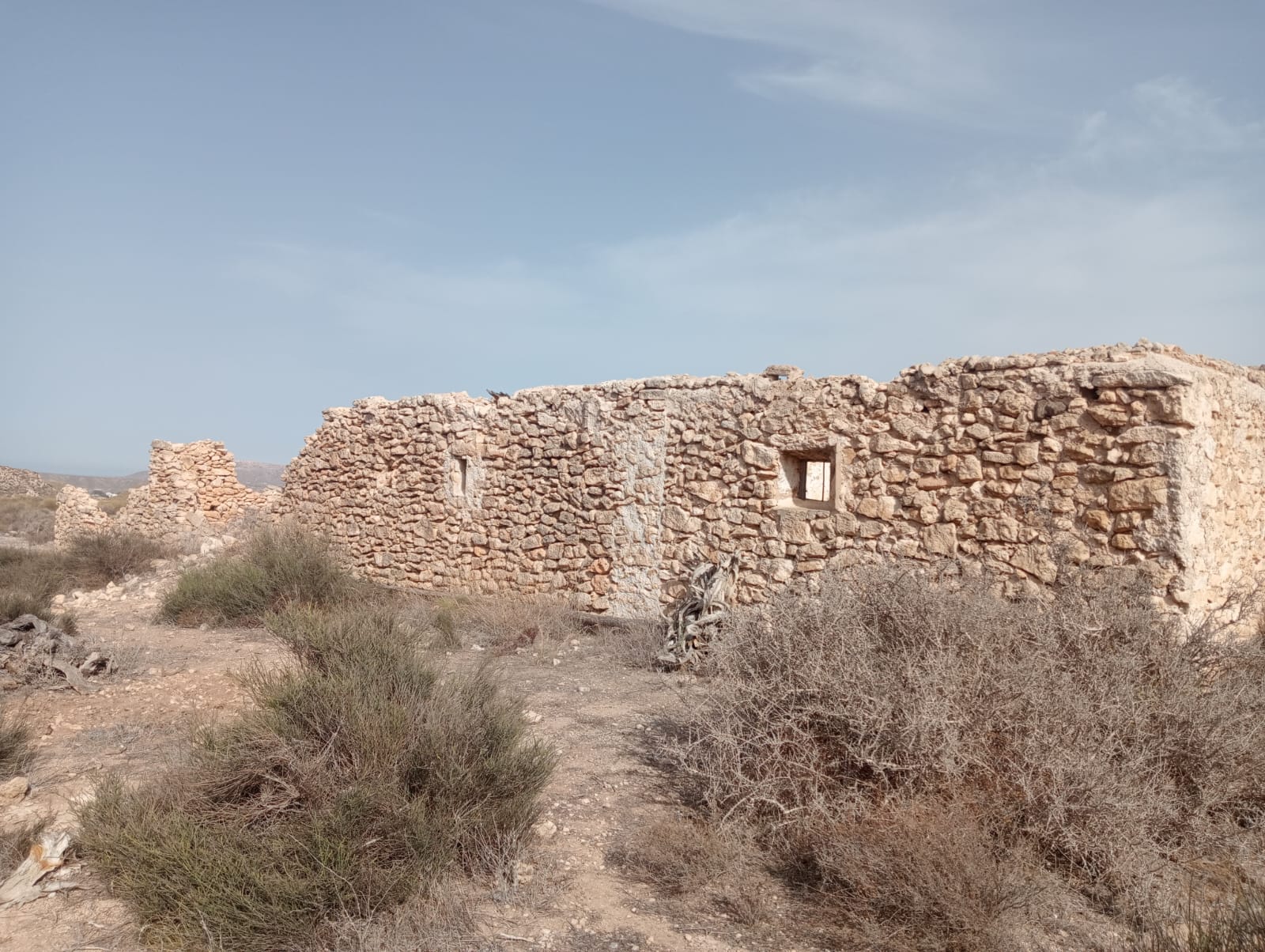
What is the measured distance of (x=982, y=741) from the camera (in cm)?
354

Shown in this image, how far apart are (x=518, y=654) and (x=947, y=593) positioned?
14.1 feet

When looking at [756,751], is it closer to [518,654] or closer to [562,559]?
[518,654]

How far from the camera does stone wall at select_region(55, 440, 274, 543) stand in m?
14.7

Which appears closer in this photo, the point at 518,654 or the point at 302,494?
the point at 518,654

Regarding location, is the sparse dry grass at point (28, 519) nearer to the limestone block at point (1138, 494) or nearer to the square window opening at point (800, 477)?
the square window opening at point (800, 477)

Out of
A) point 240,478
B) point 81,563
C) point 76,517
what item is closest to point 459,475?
point 81,563

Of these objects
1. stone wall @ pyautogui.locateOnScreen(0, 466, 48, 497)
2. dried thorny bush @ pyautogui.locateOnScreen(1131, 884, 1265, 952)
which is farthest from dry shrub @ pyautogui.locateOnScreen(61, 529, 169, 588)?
stone wall @ pyautogui.locateOnScreen(0, 466, 48, 497)

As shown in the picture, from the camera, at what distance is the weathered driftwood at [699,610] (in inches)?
278

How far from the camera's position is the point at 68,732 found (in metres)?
5.31

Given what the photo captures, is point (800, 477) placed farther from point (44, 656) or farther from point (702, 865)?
point (44, 656)

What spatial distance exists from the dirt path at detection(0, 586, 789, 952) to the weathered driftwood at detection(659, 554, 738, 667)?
0.26 meters

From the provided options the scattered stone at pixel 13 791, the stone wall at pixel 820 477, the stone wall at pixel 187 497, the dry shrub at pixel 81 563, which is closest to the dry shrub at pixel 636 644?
the stone wall at pixel 820 477

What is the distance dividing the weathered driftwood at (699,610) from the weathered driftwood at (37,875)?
14.3ft

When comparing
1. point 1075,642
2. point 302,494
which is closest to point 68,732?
point 1075,642
